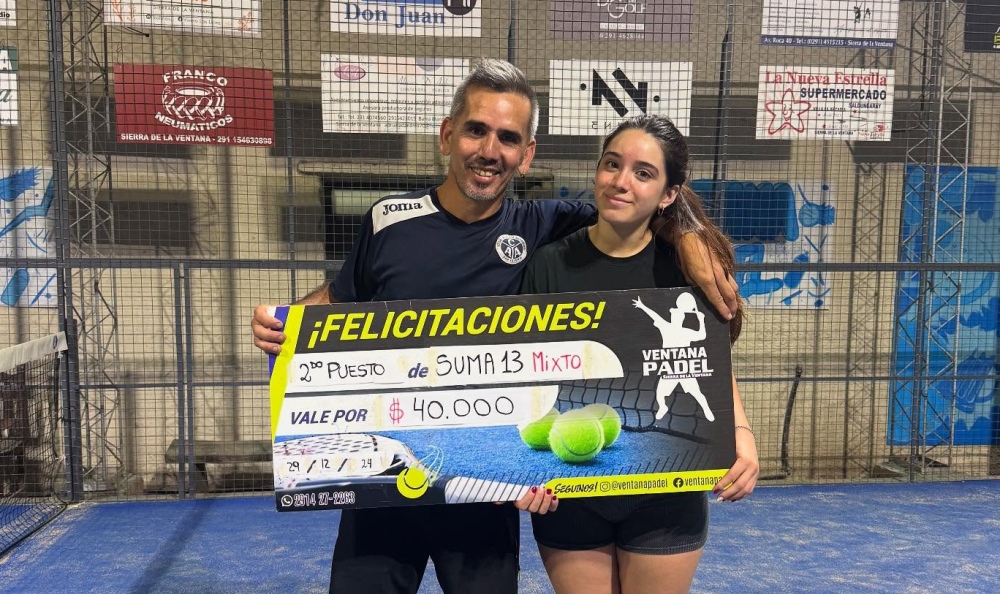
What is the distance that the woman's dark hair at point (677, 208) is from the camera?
5.41 ft

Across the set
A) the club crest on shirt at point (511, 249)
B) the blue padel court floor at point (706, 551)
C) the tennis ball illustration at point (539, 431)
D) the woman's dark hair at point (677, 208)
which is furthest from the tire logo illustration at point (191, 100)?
the tennis ball illustration at point (539, 431)

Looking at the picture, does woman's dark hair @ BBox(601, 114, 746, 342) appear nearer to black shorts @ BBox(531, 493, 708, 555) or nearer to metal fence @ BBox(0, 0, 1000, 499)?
black shorts @ BBox(531, 493, 708, 555)

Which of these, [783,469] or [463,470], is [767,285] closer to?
[783,469]

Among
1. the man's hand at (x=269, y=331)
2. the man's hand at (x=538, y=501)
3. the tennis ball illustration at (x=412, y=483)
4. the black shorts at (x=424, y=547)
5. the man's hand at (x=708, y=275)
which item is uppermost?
the man's hand at (x=708, y=275)

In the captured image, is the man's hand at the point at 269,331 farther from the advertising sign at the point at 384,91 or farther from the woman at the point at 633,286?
the advertising sign at the point at 384,91

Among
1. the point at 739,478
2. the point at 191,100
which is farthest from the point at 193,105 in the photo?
the point at 739,478

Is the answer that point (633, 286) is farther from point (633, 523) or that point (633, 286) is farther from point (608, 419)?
point (633, 523)

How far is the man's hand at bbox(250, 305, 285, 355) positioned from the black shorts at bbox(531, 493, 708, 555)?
84 cm

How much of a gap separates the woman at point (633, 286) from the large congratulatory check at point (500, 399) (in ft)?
0.23

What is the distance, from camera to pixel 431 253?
174 centimetres

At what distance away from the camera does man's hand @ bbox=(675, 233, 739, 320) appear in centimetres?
162

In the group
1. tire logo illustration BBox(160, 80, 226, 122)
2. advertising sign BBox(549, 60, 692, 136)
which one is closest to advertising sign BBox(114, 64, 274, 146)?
tire logo illustration BBox(160, 80, 226, 122)

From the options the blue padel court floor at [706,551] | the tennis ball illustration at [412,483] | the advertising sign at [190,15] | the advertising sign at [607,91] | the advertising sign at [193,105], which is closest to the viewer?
the tennis ball illustration at [412,483]

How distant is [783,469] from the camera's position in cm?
597
